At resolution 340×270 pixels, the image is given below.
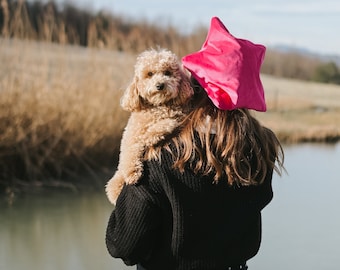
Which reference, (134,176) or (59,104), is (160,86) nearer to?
(134,176)

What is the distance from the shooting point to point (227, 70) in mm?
1742

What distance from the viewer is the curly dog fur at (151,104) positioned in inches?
67.1

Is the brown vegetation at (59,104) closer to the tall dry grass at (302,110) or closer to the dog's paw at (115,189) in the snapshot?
the tall dry grass at (302,110)

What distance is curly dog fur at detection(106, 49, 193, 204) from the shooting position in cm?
170

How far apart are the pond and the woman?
6.07 feet

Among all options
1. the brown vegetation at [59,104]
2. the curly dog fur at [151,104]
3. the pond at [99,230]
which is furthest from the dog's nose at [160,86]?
the brown vegetation at [59,104]

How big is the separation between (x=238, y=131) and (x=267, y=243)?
237 centimetres

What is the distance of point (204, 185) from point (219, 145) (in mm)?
103

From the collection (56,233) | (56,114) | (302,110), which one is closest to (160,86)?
(56,233)

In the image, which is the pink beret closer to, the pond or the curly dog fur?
the curly dog fur

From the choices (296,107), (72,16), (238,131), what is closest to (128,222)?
(238,131)

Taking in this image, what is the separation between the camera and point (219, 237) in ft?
5.79

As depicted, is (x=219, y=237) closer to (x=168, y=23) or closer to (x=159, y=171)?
(x=159, y=171)

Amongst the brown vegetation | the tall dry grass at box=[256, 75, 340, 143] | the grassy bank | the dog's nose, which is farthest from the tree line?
the dog's nose
